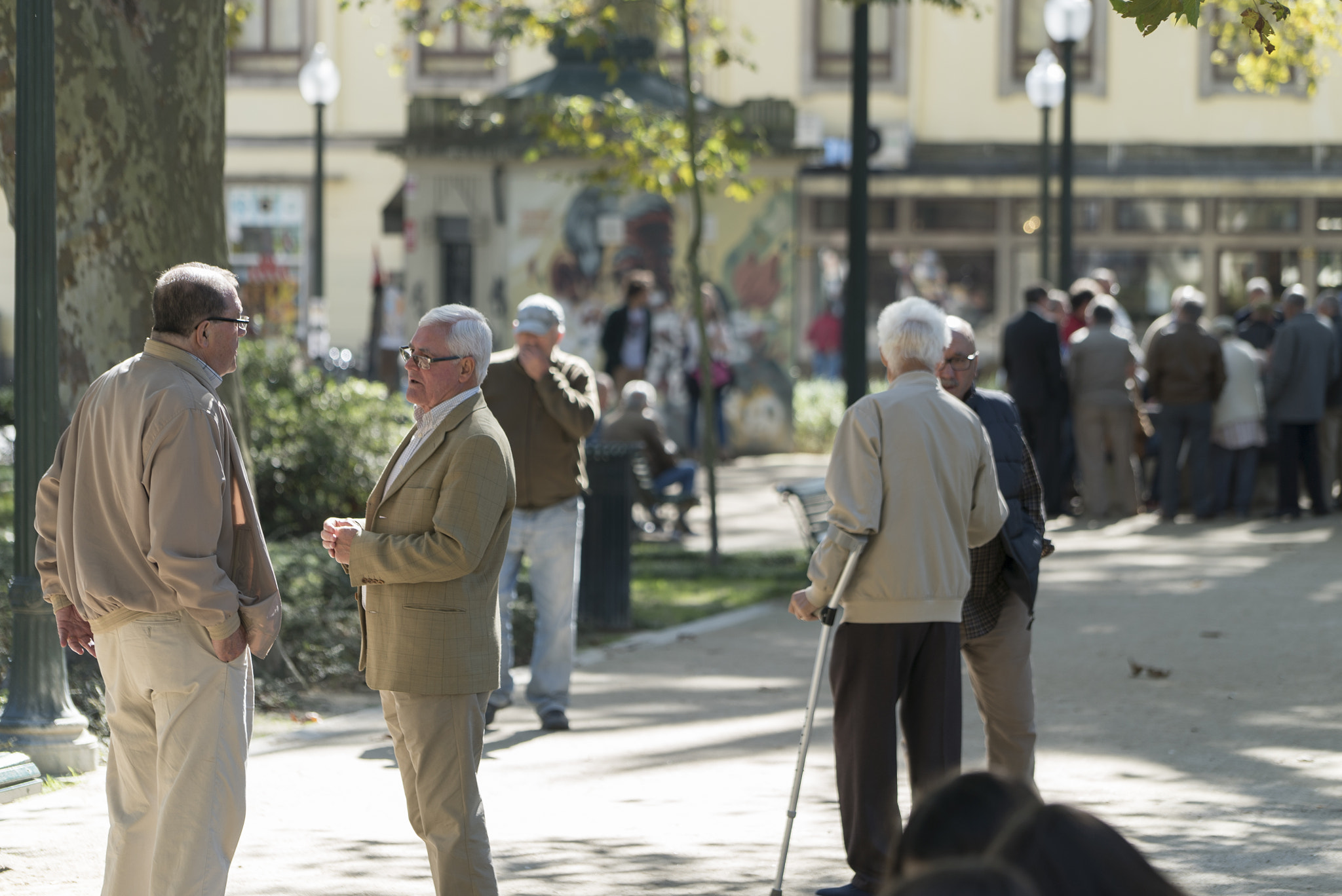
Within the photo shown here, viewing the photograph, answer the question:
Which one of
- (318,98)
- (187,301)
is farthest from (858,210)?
(318,98)

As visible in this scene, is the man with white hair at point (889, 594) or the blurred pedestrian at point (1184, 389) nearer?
the man with white hair at point (889, 594)

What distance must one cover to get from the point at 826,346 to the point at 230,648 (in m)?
23.7

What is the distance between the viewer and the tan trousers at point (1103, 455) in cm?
1525

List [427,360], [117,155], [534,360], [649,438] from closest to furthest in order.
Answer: [427,360] → [117,155] → [534,360] → [649,438]

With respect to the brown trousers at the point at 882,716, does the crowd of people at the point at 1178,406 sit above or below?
above

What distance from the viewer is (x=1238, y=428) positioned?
50.8 feet

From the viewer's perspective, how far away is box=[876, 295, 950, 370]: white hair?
543cm

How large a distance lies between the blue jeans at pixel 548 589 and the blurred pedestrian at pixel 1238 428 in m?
9.17

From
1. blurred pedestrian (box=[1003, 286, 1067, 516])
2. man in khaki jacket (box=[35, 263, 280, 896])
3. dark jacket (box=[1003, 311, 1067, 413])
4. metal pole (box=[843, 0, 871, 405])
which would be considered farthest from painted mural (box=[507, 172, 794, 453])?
man in khaki jacket (box=[35, 263, 280, 896])

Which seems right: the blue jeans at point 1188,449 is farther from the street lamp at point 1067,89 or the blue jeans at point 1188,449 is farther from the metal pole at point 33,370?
the metal pole at point 33,370

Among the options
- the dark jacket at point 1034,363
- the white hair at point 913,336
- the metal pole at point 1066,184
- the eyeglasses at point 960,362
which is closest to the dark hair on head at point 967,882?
the white hair at point 913,336

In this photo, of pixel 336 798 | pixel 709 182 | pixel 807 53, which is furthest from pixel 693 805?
pixel 807 53

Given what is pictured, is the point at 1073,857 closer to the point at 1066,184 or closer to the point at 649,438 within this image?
the point at 649,438

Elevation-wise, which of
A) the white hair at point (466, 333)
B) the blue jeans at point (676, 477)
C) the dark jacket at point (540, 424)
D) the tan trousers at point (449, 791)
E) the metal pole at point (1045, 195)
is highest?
the metal pole at point (1045, 195)
